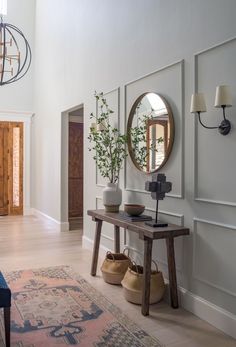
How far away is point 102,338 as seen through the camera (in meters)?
2.54

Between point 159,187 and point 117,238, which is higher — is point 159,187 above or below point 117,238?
above

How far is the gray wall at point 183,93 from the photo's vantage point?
8.75 ft

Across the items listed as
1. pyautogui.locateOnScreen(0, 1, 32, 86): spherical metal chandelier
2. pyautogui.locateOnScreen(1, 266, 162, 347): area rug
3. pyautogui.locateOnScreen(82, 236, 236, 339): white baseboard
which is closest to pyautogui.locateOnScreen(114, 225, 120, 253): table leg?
pyautogui.locateOnScreen(1, 266, 162, 347): area rug

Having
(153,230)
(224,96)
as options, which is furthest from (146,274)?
(224,96)

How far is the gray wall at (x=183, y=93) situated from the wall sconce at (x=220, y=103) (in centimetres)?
7

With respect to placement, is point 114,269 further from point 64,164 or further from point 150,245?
point 64,164

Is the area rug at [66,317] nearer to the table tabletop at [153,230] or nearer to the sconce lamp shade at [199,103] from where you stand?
the table tabletop at [153,230]

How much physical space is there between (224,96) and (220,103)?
0.18ft

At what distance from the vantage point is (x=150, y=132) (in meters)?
3.58

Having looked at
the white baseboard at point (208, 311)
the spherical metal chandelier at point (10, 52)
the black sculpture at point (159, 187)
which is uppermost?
the spherical metal chandelier at point (10, 52)

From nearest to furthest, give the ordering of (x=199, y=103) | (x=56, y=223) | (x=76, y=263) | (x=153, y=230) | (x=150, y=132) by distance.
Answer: (x=199, y=103), (x=153, y=230), (x=150, y=132), (x=76, y=263), (x=56, y=223)

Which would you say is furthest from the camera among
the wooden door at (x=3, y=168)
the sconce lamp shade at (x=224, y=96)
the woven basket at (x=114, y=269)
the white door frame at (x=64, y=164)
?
the wooden door at (x=3, y=168)

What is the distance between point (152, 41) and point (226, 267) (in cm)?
233

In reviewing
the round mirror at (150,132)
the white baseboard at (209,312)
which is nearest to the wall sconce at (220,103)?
the round mirror at (150,132)
